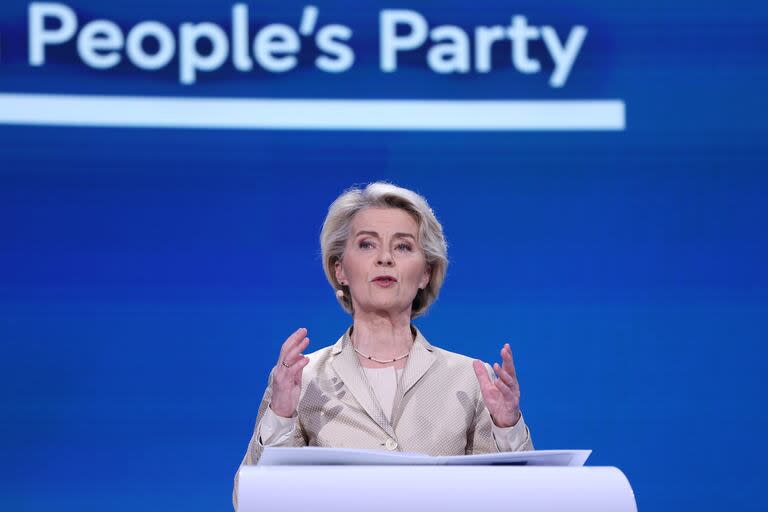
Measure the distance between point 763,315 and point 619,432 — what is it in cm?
58

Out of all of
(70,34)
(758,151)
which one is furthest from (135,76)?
(758,151)

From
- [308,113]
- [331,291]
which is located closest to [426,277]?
[331,291]

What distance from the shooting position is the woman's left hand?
6.31ft

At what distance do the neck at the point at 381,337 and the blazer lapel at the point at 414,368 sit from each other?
0.11 ft

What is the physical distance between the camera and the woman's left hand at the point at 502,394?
1925 millimetres

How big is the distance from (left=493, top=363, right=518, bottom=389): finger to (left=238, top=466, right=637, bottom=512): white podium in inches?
16.8

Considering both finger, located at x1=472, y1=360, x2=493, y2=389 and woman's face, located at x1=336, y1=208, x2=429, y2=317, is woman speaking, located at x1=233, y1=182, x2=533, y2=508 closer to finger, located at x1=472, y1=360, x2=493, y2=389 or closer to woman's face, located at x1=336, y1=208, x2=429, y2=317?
woman's face, located at x1=336, y1=208, x2=429, y2=317

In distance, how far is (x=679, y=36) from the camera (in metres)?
3.38

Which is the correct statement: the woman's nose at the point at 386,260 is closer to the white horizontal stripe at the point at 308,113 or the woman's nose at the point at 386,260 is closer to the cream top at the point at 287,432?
the cream top at the point at 287,432

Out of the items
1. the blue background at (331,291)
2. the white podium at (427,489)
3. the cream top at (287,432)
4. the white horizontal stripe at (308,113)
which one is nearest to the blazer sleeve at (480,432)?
the cream top at (287,432)

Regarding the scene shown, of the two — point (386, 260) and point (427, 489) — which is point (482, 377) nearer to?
point (386, 260)

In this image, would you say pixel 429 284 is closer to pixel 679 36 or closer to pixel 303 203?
pixel 303 203

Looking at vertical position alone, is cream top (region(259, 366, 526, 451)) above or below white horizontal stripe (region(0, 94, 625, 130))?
below

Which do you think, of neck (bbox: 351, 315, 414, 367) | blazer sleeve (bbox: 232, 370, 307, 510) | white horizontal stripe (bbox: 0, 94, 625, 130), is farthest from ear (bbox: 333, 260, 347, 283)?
white horizontal stripe (bbox: 0, 94, 625, 130)
